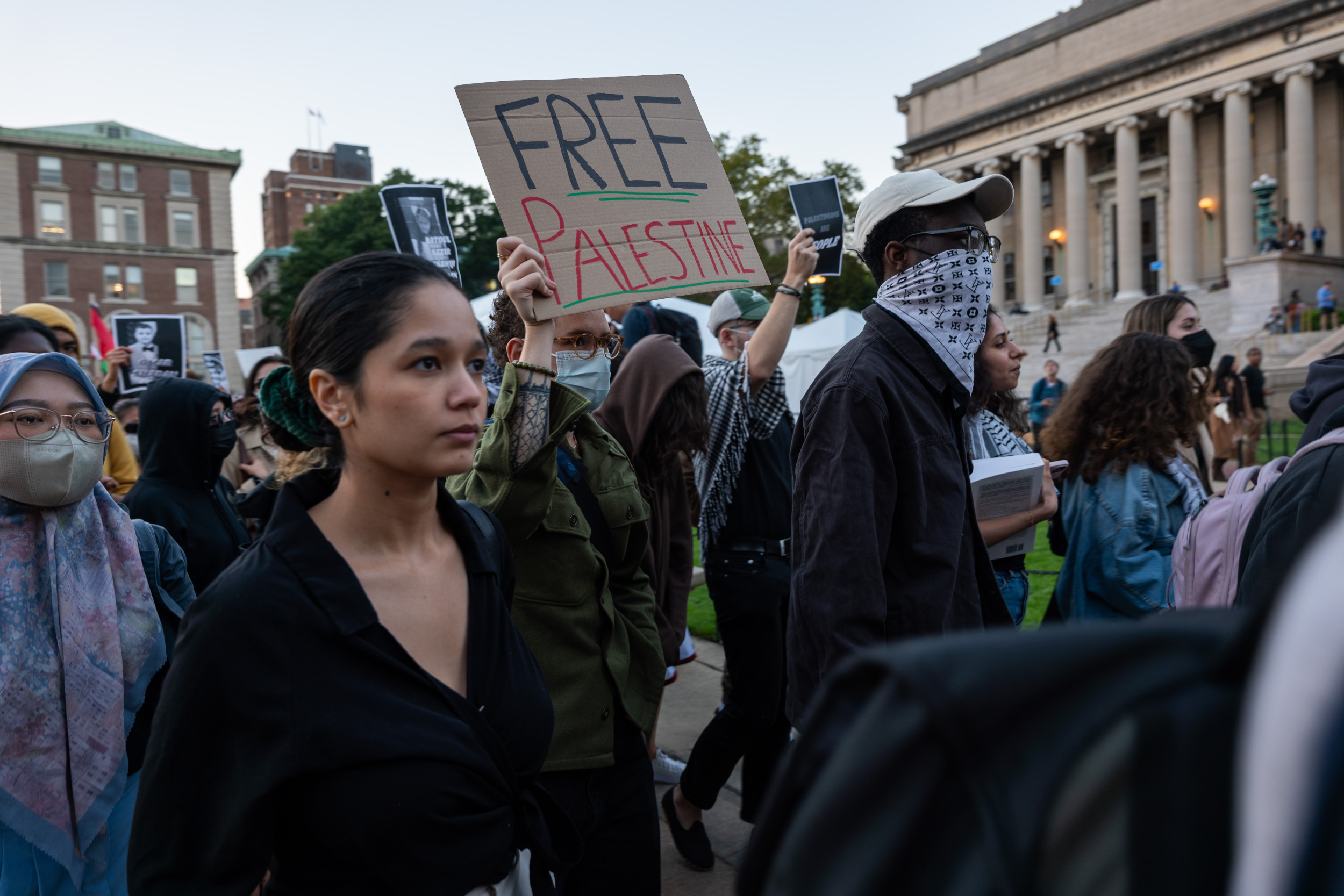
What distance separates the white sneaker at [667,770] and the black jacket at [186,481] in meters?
2.24

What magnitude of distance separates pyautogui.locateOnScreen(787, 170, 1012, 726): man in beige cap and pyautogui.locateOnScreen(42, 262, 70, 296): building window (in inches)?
2506

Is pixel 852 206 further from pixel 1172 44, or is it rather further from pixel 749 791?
pixel 749 791

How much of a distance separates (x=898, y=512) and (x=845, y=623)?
35 centimetres

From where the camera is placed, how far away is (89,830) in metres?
2.55

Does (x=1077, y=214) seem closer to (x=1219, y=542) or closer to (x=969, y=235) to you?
(x=1219, y=542)

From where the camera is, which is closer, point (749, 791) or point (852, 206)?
point (749, 791)

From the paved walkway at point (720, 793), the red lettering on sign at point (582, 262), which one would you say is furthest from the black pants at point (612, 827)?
the red lettering on sign at point (582, 262)

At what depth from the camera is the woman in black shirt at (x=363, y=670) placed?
5.02 ft

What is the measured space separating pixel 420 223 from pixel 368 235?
159 ft

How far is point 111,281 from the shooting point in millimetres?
56938

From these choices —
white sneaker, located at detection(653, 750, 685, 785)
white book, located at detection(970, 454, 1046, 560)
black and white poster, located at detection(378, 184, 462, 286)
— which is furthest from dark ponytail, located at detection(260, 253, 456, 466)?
black and white poster, located at detection(378, 184, 462, 286)

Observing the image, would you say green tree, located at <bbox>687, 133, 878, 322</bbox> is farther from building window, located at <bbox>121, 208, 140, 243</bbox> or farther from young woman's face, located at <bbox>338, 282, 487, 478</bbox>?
building window, located at <bbox>121, 208, 140, 243</bbox>

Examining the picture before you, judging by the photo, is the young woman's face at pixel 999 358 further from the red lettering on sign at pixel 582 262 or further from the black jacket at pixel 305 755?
the black jacket at pixel 305 755

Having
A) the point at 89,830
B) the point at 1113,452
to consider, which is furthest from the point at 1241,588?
the point at 89,830
